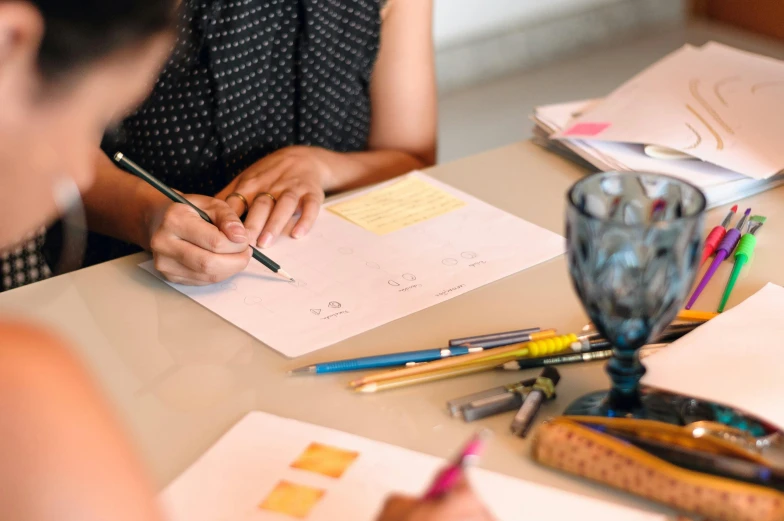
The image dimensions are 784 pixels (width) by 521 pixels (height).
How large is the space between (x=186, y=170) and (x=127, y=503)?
2.67 feet

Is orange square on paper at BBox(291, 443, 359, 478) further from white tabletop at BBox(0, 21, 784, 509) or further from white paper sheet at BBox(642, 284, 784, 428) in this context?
white paper sheet at BBox(642, 284, 784, 428)

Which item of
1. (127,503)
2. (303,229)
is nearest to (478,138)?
(303,229)

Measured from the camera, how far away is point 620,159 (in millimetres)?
1057

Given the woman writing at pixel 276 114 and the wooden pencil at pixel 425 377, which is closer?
the wooden pencil at pixel 425 377

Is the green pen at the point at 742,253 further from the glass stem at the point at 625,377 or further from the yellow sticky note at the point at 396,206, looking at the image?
the yellow sticky note at the point at 396,206

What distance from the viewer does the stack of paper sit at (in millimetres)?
1021

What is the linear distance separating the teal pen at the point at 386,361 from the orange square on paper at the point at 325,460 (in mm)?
96

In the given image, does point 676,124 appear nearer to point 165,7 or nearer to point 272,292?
point 272,292

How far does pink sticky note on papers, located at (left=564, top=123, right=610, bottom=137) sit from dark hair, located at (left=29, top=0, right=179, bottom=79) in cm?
71

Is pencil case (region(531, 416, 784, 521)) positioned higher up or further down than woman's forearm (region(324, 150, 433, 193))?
higher up

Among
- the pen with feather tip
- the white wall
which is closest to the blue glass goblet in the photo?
the pen with feather tip

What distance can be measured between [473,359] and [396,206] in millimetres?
337

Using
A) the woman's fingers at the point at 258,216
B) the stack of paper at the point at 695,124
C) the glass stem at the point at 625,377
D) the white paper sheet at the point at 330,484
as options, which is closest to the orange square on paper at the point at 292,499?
the white paper sheet at the point at 330,484

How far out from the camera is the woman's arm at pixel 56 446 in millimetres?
437
